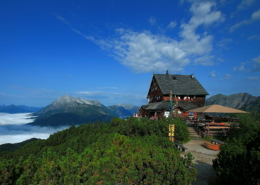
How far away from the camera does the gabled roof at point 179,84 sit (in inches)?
1379

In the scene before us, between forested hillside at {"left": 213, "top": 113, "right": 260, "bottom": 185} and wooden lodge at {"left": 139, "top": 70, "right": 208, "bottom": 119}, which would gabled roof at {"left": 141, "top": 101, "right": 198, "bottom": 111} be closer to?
wooden lodge at {"left": 139, "top": 70, "right": 208, "bottom": 119}

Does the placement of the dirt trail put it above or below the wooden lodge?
below

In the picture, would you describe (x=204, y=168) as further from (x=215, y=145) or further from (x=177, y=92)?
(x=177, y=92)

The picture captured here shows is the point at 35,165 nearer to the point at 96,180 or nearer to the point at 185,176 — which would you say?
the point at 96,180

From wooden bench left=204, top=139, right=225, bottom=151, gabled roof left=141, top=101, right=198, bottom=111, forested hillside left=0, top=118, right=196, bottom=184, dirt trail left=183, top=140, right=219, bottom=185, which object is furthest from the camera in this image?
gabled roof left=141, top=101, right=198, bottom=111

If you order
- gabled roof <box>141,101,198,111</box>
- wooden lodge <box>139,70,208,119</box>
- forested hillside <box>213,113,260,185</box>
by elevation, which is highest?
wooden lodge <box>139,70,208,119</box>

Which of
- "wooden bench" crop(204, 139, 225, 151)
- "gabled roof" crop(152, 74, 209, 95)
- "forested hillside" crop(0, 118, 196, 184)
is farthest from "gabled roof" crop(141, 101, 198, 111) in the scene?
"forested hillside" crop(0, 118, 196, 184)

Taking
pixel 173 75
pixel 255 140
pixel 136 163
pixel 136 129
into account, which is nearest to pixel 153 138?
pixel 136 163

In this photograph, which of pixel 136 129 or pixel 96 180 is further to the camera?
pixel 136 129

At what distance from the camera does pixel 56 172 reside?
3.91 metres

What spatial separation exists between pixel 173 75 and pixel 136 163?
3699 cm

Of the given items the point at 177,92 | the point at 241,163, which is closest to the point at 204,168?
the point at 241,163

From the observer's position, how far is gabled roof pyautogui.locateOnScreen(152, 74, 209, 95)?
35.0 m

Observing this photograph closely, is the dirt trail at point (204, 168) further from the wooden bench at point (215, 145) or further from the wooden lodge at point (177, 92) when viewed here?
the wooden lodge at point (177, 92)
